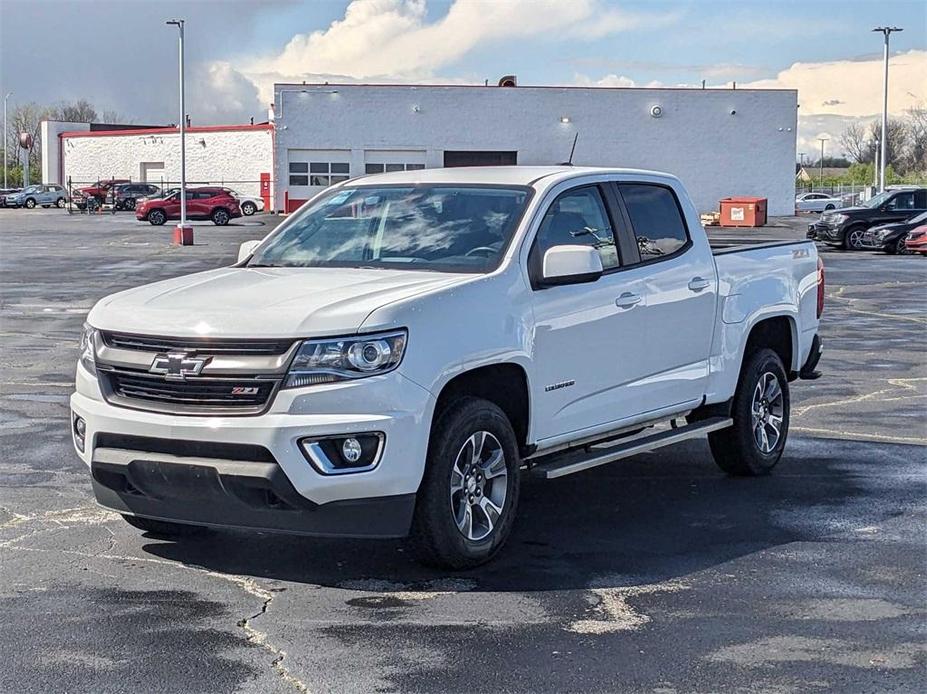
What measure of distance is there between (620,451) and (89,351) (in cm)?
286

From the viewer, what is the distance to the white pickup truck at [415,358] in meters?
5.73

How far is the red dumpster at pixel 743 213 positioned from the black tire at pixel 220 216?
21717 millimetres

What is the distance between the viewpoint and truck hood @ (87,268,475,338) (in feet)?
19.0

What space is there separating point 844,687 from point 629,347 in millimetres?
2882

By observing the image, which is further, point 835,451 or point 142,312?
point 835,451

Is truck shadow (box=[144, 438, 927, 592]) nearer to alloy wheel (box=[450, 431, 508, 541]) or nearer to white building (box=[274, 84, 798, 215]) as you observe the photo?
alloy wheel (box=[450, 431, 508, 541])

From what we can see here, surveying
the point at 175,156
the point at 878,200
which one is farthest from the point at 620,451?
the point at 175,156

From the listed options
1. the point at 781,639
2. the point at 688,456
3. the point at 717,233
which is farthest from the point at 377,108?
the point at 781,639

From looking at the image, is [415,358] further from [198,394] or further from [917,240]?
[917,240]

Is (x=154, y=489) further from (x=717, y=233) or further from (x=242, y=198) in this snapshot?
(x=242, y=198)

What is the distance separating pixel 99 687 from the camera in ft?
15.5

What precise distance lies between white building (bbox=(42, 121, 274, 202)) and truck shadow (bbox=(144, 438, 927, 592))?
215 ft

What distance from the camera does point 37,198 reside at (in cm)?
8612

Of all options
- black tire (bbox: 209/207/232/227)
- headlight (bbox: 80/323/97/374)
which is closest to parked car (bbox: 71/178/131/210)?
black tire (bbox: 209/207/232/227)
